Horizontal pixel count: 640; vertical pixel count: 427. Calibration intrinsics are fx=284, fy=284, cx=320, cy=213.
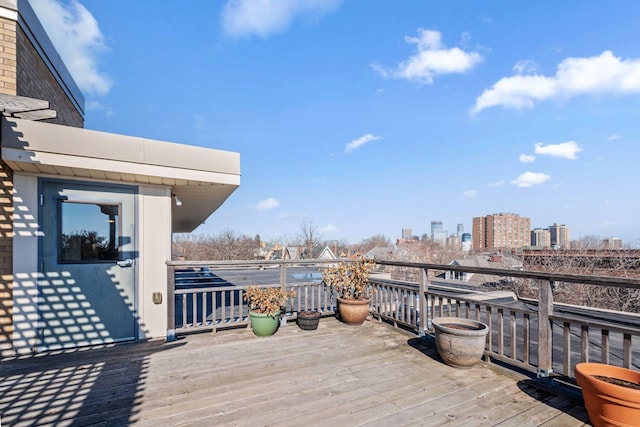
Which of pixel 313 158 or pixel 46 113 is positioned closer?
pixel 46 113

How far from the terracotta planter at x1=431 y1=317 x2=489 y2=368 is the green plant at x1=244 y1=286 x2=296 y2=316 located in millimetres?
2233

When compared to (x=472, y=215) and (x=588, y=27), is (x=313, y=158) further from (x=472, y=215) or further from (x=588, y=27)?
(x=472, y=215)

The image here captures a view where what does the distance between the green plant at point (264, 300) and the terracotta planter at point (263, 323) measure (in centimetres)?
7

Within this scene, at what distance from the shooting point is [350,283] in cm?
480

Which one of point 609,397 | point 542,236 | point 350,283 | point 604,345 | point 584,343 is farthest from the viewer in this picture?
point 542,236

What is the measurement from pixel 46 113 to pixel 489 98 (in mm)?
13112

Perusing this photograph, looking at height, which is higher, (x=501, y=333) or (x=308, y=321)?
(x=501, y=333)

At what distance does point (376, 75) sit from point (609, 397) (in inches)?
413

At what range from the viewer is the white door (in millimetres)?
3506

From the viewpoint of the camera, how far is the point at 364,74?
10.3m

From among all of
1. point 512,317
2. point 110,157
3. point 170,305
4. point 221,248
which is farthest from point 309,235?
point 512,317

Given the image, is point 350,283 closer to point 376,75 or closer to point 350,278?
point 350,278

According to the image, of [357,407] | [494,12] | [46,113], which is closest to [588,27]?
[494,12]

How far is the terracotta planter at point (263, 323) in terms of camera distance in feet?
13.3
